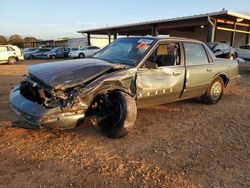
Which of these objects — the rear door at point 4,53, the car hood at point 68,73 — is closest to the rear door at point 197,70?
the car hood at point 68,73

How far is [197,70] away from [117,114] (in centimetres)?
236

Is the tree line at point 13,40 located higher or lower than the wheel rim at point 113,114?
higher

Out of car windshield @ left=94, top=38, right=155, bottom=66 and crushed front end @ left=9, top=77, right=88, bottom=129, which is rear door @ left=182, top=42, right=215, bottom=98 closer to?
car windshield @ left=94, top=38, right=155, bottom=66

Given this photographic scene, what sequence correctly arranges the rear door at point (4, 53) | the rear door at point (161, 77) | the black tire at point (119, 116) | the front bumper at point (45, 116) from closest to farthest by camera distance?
1. the front bumper at point (45, 116)
2. the black tire at point (119, 116)
3. the rear door at point (161, 77)
4. the rear door at point (4, 53)

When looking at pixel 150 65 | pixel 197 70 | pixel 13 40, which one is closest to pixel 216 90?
pixel 197 70

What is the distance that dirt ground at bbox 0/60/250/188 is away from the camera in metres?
2.81

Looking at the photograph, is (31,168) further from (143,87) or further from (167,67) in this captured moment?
(167,67)

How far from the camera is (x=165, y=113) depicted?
208 inches

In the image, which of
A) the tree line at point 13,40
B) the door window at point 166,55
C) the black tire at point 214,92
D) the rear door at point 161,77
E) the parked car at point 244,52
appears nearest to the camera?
the rear door at point 161,77

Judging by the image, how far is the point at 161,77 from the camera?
14.8 feet

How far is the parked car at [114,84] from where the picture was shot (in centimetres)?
342

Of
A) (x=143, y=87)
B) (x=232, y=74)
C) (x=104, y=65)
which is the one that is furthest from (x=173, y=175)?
(x=232, y=74)

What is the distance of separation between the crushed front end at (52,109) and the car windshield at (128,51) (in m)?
1.33

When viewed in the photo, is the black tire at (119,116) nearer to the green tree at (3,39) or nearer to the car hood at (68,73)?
the car hood at (68,73)
